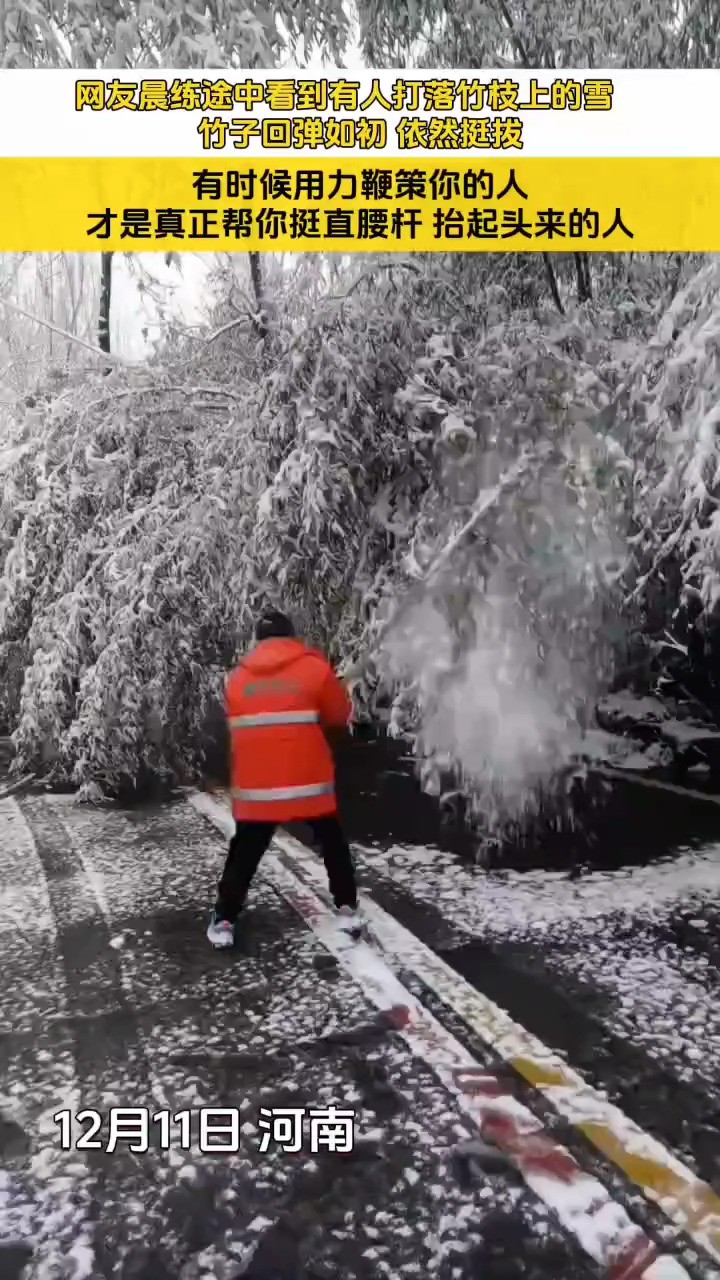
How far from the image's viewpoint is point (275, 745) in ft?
6.72

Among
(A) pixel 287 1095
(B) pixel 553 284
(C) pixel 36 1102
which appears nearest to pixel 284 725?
(A) pixel 287 1095

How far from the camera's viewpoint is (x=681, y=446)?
6.40 ft

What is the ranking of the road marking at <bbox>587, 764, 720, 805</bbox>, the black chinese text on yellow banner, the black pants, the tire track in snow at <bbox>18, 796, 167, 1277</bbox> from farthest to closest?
the road marking at <bbox>587, 764, 720, 805</bbox> < the black pants < the black chinese text on yellow banner < the tire track in snow at <bbox>18, 796, 167, 1277</bbox>

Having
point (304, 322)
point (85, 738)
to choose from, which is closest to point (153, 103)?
point (304, 322)

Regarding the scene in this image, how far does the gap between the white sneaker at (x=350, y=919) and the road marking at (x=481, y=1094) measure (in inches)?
0.9

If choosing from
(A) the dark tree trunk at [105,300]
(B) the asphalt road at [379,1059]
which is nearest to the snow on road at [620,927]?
(B) the asphalt road at [379,1059]

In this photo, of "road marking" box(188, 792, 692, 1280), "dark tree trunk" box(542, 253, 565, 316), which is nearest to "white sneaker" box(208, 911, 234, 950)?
"road marking" box(188, 792, 692, 1280)

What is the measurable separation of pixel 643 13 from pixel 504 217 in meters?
0.70

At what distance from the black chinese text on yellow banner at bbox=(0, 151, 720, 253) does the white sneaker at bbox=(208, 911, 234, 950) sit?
161 cm

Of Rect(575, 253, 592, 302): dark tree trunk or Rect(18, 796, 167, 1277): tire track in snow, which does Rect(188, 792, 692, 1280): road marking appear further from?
Rect(575, 253, 592, 302): dark tree trunk

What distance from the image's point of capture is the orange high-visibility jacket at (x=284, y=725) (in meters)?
2.04

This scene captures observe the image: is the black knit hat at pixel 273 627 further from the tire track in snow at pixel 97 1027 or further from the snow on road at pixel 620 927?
the tire track in snow at pixel 97 1027

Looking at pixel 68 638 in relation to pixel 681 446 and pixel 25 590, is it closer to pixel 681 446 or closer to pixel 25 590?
pixel 25 590

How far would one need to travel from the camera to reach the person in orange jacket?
2041 millimetres
